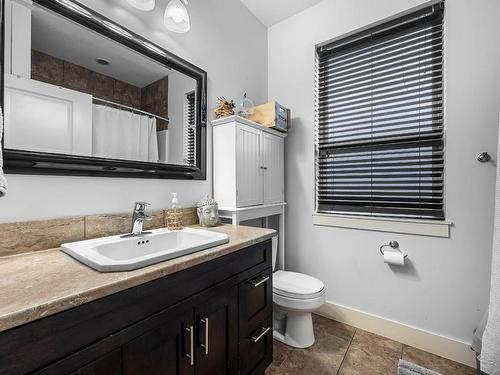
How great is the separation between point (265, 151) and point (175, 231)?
1.01 m

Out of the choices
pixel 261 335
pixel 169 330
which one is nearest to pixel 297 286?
pixel 261 335

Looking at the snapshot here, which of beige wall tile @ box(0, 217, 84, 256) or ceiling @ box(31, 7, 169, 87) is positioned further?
ceiling @ box(31, 7, 169, 87)

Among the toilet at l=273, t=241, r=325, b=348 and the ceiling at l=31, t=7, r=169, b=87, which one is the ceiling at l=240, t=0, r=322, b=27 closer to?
the ceiling at l=31, t=7, r=169, b=87

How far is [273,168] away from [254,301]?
1.15 meters

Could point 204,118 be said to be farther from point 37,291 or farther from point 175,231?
point 37,291

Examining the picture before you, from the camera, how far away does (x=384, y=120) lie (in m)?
1.89

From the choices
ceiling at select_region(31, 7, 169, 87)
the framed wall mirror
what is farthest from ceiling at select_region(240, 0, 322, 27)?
ceiling at select_region(31, 7, 169, 87)

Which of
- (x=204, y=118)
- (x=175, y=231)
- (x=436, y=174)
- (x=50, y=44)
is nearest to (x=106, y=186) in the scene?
(x=175, y=231)

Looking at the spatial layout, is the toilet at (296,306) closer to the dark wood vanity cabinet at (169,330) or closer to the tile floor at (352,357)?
the tile floor at (352,357)

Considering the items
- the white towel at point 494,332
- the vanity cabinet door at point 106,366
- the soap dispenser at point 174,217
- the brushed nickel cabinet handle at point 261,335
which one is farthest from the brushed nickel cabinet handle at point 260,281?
the white towel at point 494,332

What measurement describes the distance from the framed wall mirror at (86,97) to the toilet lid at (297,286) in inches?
40.3

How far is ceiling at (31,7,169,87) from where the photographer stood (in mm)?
1044

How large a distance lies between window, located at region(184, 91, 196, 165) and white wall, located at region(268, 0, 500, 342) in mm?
1004

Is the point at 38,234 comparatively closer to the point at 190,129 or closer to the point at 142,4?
the point at 190,129
